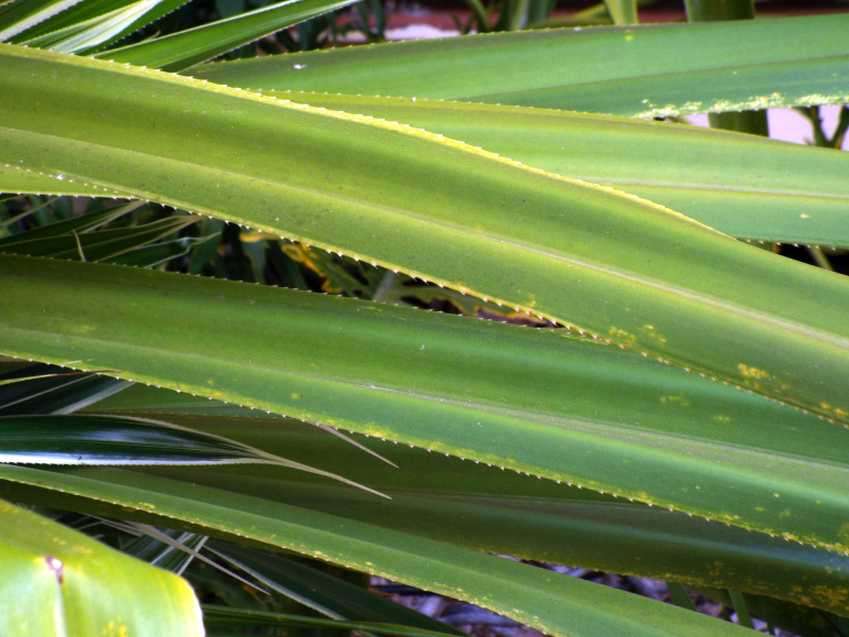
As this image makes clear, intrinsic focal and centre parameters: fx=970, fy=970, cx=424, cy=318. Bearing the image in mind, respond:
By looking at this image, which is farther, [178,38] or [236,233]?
[236,233]

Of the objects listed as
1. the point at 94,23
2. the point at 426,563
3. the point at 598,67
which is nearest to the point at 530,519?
the point at 426,563

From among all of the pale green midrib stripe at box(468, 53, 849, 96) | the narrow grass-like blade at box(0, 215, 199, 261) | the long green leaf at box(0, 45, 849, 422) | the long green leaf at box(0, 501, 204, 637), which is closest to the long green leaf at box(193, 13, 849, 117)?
the pale green midrib stripe at box(468, 53, 849, 96)

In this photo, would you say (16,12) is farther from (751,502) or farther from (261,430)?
(751,502)

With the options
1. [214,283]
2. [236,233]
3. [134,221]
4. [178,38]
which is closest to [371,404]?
[214,283]

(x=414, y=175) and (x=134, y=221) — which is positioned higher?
(x=414, y=175)

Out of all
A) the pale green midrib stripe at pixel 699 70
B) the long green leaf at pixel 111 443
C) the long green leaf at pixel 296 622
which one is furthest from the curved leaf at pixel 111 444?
the pale green midrib stripe at pixel 699 70

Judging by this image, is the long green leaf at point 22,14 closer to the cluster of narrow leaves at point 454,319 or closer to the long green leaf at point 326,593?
the cluster of narrow leaves at point 454,319

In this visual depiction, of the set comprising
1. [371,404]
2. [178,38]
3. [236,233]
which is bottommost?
[236,233]
